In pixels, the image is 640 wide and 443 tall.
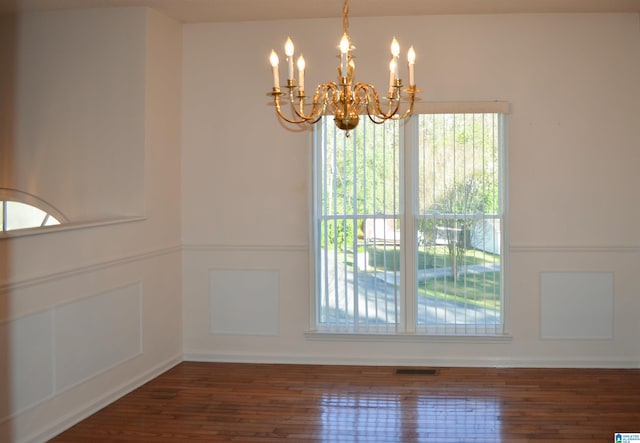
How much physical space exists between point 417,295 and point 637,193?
1.82 metres

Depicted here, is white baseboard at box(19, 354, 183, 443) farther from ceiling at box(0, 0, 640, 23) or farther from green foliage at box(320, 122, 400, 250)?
ceiling at box(0, 0, 640, 23)

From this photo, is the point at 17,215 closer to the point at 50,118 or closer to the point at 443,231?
the point at 50,118

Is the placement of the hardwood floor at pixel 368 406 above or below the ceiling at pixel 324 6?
below

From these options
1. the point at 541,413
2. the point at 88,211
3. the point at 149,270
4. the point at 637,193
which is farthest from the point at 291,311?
the point at 637,193

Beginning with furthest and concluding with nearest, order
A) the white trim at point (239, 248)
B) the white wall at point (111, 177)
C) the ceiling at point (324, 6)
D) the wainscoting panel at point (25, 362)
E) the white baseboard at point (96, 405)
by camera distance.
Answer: the white trim at point (239, 248), the ceiling at point (324, 6), the white wall at point (111, 177), the white baseboard at point (96, 405), the wainscoting panel at point (25, 362)

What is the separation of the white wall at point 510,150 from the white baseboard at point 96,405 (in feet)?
2.49

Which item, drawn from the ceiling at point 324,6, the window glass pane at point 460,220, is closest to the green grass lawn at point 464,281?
the window glass pane at point 460,220

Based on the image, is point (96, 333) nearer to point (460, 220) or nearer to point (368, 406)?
point (368, 406)

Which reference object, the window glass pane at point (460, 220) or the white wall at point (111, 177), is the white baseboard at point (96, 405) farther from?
the window glass pane at point (460, 220)

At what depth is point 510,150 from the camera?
219 inches

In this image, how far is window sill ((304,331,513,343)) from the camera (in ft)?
18.5

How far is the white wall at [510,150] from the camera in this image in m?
5.51

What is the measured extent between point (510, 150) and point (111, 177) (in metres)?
2.98

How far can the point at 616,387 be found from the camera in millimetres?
5051
